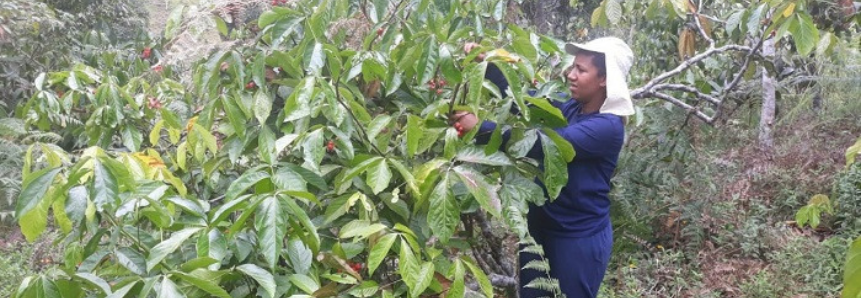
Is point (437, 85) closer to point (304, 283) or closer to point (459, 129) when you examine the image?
point (459, 129)

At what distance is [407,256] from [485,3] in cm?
118

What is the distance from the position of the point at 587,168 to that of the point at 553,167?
48 cm

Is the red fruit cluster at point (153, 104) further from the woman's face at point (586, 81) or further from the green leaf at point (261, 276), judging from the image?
the woman's face at point (586, 81)

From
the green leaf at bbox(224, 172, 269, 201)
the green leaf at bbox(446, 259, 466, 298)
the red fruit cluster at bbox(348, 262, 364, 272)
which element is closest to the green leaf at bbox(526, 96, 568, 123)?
the green leaf at bbox(446, 259, 466, 298)

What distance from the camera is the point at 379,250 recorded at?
1.68 m

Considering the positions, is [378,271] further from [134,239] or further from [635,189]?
[635,189]

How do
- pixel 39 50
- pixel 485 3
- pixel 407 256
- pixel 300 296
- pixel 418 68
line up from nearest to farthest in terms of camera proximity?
pixel 300 296, pixel 407 256, pixel 418 68, pixel 485 3, pixel 39 50

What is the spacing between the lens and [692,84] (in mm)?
4484

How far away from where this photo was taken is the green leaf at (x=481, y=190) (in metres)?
1.78

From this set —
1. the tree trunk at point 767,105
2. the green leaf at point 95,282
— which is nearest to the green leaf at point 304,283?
the green leaf at point 95,282

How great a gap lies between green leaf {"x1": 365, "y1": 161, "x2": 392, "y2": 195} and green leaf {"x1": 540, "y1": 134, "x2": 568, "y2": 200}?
47cm

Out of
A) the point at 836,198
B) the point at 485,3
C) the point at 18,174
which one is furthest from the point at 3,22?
the point at 836,198

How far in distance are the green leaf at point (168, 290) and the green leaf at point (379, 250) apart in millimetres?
413

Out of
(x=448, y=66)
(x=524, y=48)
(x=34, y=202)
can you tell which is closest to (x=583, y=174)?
(x=524, y=48)
